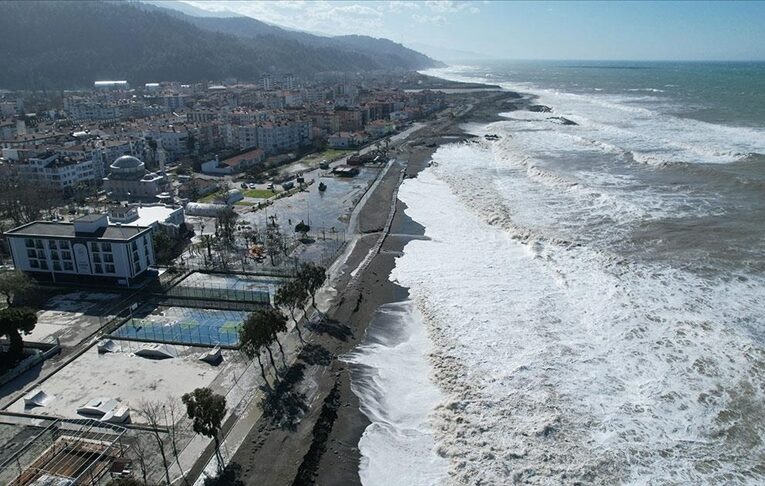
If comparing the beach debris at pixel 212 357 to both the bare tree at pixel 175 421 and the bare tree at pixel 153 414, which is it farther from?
the bare tree at pixel 153 414

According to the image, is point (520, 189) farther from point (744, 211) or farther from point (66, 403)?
point (66, 403)

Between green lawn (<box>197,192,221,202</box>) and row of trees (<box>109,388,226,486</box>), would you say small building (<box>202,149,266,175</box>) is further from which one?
row of trees (<box>109,388,226,486</box>)

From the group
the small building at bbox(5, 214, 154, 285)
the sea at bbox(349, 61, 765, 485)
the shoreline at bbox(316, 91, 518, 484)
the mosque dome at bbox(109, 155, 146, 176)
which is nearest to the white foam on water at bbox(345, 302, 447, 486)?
the sea at bbox(349, 61, 765, 485)

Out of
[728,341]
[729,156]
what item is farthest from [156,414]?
[729,156]

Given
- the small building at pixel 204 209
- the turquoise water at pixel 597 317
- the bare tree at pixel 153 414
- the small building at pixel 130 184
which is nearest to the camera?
the turquoise water at pixel 597 317

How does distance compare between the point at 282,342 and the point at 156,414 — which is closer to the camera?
the point at 156,414

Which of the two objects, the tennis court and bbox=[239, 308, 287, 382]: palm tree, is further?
the tennis court

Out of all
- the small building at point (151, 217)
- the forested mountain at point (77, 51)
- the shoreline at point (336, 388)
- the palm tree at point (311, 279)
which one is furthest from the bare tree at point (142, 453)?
the forested mountain at point (77, 51)
